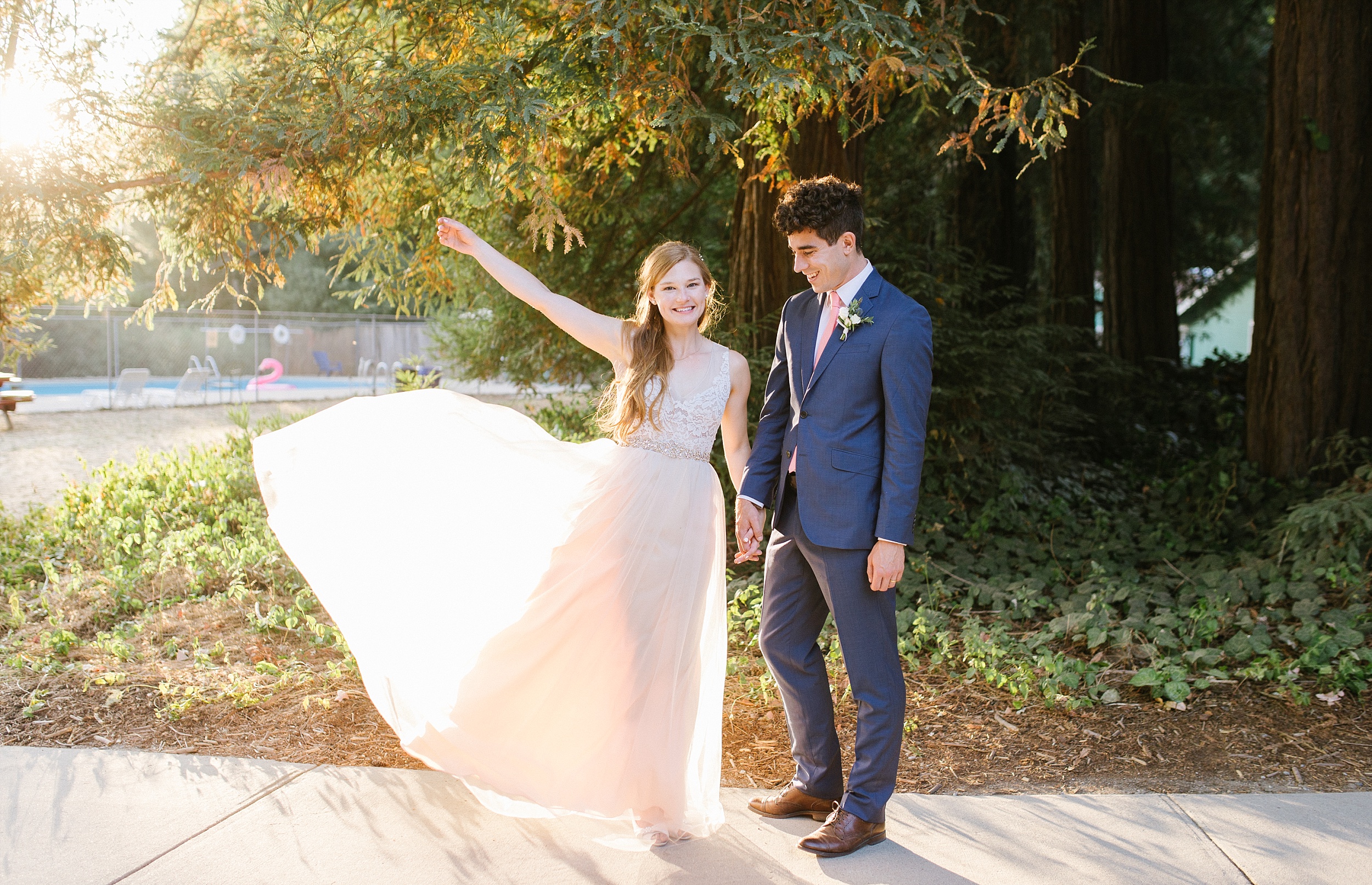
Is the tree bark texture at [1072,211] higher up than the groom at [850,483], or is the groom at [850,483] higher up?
the tree bark texture at [1072,211]

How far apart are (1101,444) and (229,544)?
28.2ft

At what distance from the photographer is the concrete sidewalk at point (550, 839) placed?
3086 mm

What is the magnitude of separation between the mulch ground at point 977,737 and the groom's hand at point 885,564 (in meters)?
1.16

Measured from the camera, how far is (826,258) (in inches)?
127

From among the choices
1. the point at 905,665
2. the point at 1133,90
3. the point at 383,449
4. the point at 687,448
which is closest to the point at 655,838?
the point at 687,448

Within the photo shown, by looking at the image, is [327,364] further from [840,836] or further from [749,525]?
[840,836]

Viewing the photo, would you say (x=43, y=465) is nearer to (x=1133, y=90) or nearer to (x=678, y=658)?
(x=678, y=658)

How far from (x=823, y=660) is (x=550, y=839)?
1.09 meters

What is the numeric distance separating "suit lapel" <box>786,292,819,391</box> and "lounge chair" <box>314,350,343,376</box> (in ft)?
102

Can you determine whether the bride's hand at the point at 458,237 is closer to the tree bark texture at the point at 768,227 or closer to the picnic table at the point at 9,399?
the tree bark texture at the point at 768,227

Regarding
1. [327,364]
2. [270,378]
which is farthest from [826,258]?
[327,364]

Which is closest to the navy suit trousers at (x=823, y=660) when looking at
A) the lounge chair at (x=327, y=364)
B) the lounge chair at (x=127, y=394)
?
the lounge chair at (x=127, y=394)

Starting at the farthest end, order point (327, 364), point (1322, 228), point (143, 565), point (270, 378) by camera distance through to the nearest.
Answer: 1. point (327, 364)
2. point (270, 378)
3. point (1322, 228)
4. point (143, 565)

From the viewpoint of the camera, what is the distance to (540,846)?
3264 millimetres
